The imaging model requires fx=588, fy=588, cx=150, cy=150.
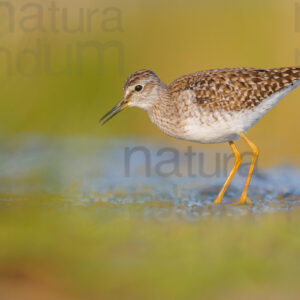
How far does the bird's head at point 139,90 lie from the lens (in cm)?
803

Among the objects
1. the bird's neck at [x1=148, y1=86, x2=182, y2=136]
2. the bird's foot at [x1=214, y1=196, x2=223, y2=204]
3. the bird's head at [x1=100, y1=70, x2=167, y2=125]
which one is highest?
the bird's head at [x1=100, y1=70, x2=167, y2=125]

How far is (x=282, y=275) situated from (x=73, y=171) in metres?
5.28

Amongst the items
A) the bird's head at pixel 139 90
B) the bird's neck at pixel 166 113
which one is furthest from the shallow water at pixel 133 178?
the bird's head at pixel 139 90

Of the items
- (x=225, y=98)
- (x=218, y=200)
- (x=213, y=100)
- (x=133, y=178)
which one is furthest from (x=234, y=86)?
(x=133, y=178)

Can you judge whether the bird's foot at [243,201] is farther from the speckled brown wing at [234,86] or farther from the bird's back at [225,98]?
the speckled brown wing at [234,86]

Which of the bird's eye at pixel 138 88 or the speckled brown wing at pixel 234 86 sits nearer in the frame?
the speckled brown wing at pixel 234 86

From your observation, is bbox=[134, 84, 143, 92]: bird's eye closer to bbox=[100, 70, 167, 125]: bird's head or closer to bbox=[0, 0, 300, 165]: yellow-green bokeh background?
bbox=[100, 70, 167, 125]: bird's head

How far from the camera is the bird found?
7535 mm

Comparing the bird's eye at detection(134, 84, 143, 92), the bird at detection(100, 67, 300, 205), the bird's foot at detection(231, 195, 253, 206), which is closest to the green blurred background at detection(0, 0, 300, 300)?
the bird's foot at detection(231, 195, 253, 206)

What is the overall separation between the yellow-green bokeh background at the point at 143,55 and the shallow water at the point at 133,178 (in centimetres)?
92

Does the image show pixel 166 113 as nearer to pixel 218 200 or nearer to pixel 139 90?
pixel 139 90

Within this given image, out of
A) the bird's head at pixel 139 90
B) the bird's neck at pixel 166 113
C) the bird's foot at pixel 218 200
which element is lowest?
the bird's foot at pixel 218 200

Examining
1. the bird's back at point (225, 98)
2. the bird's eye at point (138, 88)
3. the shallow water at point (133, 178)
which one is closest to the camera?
the shallow water at point (133, 178)

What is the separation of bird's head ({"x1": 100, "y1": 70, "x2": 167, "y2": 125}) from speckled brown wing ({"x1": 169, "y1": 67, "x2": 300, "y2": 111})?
25 cm
